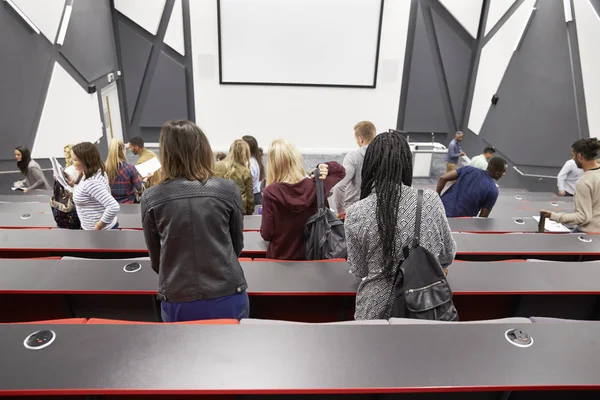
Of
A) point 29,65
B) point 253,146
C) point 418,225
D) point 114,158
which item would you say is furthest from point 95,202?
point 29,65

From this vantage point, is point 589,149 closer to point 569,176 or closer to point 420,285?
point 420,285

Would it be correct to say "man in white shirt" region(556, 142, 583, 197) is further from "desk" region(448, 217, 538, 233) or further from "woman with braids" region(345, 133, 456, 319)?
"woman with braids" region(345, 133, 456, 319)

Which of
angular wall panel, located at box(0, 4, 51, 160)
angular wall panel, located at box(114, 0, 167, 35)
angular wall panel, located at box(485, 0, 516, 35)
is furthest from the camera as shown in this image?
angular wall panel, located at box(114, 0, 167, 35)

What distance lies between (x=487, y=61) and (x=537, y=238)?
6996 mm

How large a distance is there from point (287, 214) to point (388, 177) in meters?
0.88

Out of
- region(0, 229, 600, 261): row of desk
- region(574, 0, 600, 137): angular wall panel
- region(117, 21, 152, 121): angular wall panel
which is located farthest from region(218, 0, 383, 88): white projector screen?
region(0, 229, 600, 261): row of desk

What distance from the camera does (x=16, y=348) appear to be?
138 centimetres

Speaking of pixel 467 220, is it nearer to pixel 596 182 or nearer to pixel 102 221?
pixel 596 182

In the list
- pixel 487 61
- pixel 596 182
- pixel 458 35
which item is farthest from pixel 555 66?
pixel 596 182

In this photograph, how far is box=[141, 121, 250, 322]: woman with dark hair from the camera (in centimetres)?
159

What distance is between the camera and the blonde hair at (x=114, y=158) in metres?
3.48

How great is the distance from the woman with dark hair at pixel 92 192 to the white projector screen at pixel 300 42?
666 cm

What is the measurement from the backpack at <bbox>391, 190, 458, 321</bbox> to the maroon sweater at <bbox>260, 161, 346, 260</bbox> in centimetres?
82

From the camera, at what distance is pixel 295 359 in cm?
135
